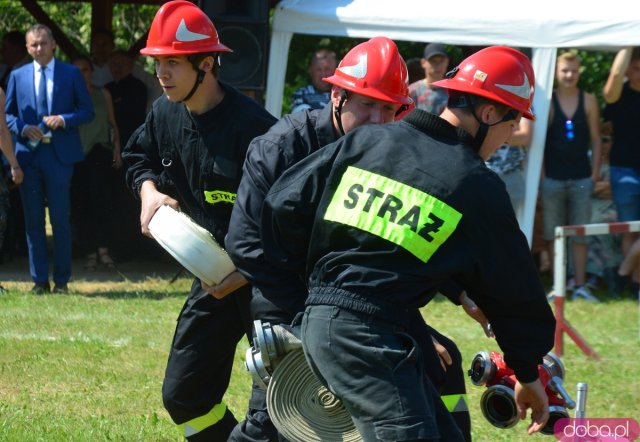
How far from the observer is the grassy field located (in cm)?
618

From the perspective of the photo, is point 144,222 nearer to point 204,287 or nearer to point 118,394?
point 204,287

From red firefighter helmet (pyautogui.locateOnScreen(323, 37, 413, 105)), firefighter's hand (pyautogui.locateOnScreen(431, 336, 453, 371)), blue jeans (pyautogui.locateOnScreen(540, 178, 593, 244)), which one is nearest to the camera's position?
red firefighter helmet (pyautogui.locateOnScreen(323, 37, 413, 105))

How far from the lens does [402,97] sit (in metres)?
4.14

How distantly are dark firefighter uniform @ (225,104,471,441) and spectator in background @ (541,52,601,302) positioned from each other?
641 cm

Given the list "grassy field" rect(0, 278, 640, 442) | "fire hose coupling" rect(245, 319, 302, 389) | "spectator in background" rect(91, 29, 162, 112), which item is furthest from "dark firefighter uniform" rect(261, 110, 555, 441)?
"spectator in background" rect(91, 29, 162, 112)

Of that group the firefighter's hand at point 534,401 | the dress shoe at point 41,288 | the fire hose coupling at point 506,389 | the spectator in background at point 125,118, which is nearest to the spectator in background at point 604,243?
the spectator in background at point 125,118

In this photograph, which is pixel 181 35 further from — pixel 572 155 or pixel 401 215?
pixel 572 155

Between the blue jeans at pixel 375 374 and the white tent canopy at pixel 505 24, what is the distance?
692cm

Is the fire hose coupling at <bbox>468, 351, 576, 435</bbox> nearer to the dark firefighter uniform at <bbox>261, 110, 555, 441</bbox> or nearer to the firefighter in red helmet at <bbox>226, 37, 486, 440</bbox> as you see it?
the firefighter in red helmet at <bbox>226, 37, 486, 440</bbox>

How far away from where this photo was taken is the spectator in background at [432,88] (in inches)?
400

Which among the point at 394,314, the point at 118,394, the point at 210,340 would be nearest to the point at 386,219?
the point at 394,314

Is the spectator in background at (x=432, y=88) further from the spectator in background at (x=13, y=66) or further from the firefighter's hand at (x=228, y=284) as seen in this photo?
the firefighter's hand at (x=228, y=284)

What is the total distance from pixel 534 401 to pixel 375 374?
67 centimetres

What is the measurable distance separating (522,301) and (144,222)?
1.64m
